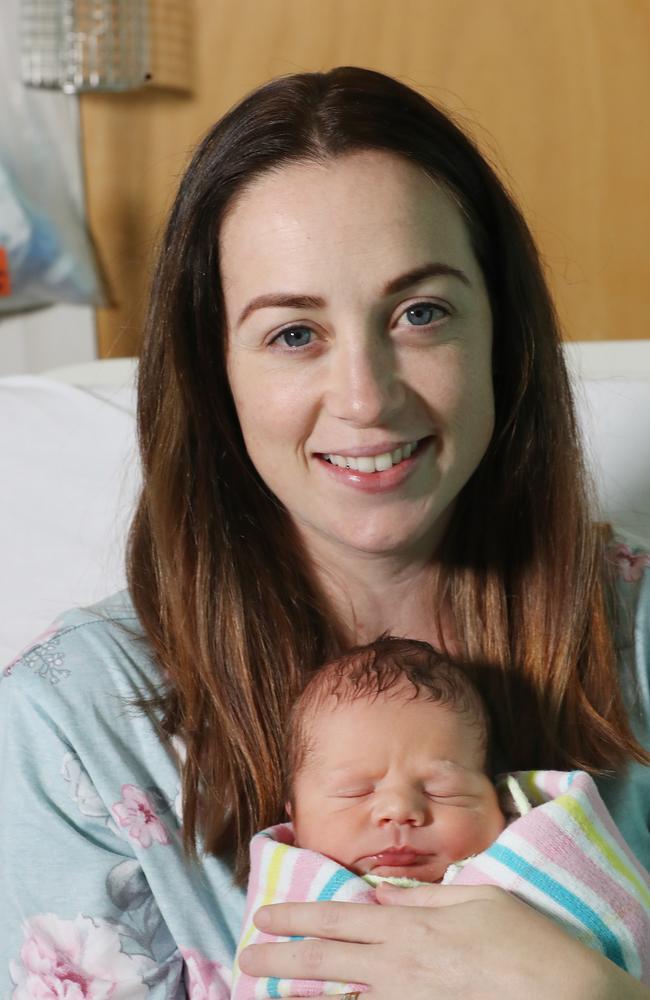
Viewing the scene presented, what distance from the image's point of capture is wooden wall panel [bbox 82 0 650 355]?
132 inches

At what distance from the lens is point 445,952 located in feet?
3.74

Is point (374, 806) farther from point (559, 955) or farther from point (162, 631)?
point (162, 631)

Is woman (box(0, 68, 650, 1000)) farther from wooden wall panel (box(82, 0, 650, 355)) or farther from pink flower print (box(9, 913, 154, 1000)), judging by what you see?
wooden wall panel (box(82, 0, 650, 355))

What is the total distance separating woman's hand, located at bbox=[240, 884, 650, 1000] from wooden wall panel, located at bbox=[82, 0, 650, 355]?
2313 millimetres

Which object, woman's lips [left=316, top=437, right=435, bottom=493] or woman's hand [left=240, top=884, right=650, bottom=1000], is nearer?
woman's hand [left=240, top=884, right=650, bottom=1000]

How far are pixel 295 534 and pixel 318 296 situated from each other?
341 mm

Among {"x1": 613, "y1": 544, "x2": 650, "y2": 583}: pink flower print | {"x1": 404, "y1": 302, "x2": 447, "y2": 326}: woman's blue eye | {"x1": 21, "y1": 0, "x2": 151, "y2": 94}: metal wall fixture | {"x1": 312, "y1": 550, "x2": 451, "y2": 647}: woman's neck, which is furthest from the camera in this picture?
{"x1": 21, "y1": 0, "x2": 151, "y2": 94}: metal wall fixture

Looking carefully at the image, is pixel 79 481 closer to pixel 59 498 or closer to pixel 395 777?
pixel 59 498

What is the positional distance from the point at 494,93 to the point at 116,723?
94.2 inches

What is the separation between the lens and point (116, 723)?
1.42m

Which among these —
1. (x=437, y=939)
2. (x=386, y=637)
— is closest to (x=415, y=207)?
(x=386, y=637)

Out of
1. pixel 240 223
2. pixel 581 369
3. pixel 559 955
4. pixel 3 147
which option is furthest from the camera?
pixel 3 147

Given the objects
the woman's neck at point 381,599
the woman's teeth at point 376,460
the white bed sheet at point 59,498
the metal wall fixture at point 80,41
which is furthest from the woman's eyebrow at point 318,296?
the metal wall fixture at point 80,41

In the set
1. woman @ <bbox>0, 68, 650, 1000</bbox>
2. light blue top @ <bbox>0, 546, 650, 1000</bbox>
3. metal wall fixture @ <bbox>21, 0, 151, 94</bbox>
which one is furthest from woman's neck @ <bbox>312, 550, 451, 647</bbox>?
metal wall fixture @ <bbox>21, 0, 151, 94</bbox>
